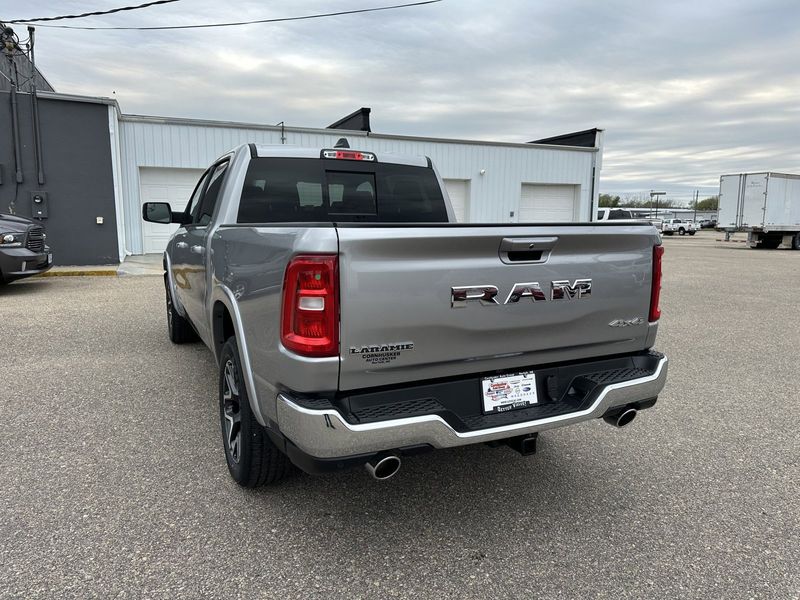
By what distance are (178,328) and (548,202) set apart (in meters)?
18.5

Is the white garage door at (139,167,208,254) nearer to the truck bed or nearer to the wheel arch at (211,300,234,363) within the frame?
the wheel arch at (211,300,234,363)

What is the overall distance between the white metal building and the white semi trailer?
911cm

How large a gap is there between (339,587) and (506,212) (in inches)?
789

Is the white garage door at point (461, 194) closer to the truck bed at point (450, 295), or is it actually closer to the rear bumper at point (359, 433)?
the truck bed at point (450, 295)

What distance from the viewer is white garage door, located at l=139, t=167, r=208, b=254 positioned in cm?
1666

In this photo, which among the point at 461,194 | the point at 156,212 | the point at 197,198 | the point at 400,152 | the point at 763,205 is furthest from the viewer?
the point at 763,205

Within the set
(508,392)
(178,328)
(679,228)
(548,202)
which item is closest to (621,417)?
(508,392)

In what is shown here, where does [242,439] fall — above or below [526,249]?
below

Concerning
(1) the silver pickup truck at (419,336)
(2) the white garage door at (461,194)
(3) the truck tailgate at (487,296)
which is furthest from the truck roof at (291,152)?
(2) the white garage door at (461,194)

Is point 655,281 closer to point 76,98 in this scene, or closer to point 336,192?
point 336,192

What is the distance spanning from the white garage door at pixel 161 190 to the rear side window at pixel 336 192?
1369 cm

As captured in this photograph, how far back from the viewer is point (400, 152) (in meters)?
19.8

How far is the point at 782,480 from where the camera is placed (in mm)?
3391

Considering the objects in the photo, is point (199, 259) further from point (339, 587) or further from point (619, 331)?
point (619, 331)
